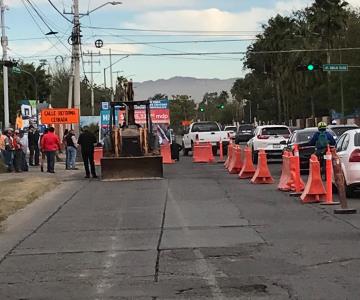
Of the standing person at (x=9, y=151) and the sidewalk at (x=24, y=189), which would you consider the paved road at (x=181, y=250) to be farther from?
the standing person at (x=9, y=151)

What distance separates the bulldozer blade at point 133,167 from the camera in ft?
71.5

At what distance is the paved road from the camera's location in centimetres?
717

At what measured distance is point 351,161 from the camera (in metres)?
14.6

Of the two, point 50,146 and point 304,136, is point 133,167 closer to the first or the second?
point 50,146

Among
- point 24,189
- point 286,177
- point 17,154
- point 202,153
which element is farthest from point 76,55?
point 286,177

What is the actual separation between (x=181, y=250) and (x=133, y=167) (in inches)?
497

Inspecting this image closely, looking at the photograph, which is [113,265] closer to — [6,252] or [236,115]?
[6,252]

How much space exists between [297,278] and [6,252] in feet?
14.3

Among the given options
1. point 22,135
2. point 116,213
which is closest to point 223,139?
point 22,135

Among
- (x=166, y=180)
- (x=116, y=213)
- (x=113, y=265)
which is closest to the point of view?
(x=113, y=265)

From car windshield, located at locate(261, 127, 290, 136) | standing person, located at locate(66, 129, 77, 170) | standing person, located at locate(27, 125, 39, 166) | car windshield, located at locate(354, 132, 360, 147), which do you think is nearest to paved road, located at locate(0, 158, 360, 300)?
car windshield, located at locate(354, 132, 360, 147)

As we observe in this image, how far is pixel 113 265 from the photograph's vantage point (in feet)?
27.6

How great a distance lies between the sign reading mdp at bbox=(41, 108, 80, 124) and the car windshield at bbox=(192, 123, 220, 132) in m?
7.71

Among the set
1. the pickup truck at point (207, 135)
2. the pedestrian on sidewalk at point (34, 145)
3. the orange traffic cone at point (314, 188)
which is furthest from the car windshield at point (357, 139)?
the pickup truck at point (207, 135)
